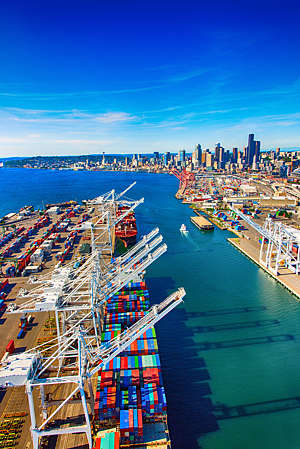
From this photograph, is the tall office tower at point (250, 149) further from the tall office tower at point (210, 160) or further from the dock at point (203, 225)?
the dock at point (203, 225)

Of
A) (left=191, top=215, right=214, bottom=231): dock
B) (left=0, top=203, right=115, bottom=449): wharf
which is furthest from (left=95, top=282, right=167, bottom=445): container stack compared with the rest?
(left=191, top=215, right=214, bottom=231): dock

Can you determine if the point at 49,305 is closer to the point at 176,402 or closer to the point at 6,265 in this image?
the point at 176,402

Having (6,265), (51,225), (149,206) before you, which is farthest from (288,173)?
(6,265)

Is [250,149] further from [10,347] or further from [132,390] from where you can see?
[132,390]

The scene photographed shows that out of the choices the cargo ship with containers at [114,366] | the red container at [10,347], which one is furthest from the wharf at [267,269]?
the red container at [10,347]

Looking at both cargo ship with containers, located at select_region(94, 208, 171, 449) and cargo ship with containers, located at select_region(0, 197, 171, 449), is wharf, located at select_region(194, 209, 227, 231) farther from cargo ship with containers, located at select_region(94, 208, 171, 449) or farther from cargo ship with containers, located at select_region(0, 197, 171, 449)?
cargo ship with containers, located at select_region(94, 208, 171, 449)

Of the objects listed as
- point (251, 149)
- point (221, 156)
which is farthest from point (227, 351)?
point (251, 149)
